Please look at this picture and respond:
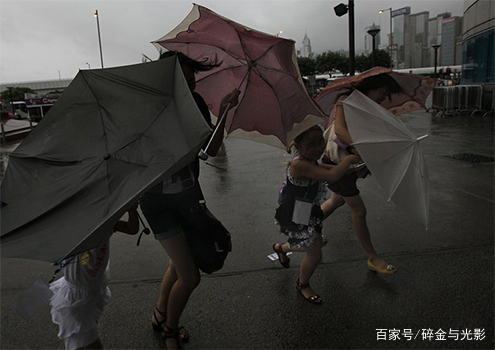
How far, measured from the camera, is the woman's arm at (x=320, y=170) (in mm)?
2576

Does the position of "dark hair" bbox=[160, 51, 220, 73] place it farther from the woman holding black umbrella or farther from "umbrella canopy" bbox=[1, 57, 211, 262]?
"umbrella canopy" bbox=[1, 57, 211, 262]

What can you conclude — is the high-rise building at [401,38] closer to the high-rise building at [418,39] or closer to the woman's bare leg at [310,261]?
the high-rise building at [418,39]

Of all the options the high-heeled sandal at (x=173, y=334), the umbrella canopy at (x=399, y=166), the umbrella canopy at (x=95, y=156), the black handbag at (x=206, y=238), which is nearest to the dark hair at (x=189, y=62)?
the umbrella canopy at (x=95, y=156)

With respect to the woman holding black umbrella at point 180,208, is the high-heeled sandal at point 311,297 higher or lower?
lower

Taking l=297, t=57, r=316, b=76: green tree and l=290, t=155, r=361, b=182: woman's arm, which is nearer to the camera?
l=290, t=155, r=361, b=182: woman's arm

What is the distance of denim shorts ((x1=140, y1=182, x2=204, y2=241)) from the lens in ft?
7.14

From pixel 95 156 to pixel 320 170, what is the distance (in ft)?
5.30

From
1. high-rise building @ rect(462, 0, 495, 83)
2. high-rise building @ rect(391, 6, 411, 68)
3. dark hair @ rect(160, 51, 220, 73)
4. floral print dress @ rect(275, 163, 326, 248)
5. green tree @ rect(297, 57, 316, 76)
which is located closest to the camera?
dark hair @ rect(160, 51, 220, 73)

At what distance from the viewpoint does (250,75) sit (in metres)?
2.52

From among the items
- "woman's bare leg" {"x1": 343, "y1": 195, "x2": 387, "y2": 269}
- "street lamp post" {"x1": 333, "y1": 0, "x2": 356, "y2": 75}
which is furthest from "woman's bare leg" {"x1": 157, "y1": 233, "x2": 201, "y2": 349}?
"street lamp post" {"x1": 333, "y1": 0, "x2": 356, "y2": 75}

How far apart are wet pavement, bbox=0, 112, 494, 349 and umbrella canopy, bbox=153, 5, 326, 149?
2.60 feet

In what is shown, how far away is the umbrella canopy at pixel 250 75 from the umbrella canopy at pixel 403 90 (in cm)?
67

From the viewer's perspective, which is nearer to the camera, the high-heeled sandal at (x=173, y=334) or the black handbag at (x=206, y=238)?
the black handbag at (x=206, y=238)

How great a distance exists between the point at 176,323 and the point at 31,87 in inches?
3986
